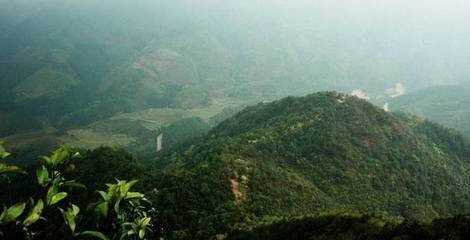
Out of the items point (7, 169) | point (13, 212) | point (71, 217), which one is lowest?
point (71, 217)

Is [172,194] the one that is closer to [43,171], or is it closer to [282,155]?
[282,155]

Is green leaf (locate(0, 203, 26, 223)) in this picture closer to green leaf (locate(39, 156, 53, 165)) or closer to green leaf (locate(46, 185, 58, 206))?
green leaf (locate(46, 185, 58, 206))

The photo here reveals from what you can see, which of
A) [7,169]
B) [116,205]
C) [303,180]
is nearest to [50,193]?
[7,169]

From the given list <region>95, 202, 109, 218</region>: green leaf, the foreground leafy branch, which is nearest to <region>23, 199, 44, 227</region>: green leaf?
the foreground leafy branch

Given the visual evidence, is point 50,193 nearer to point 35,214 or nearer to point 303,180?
point 35,214

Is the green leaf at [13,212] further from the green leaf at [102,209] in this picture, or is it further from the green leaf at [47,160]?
the green leaf at [102,209]

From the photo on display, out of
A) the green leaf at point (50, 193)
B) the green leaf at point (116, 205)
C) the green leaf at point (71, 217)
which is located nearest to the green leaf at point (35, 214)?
the green leaf at point (50, 193)

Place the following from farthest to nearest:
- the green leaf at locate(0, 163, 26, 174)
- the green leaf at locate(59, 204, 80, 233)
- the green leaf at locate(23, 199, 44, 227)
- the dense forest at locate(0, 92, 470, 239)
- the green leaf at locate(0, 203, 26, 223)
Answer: the dense forest at locate(0, 92, 470, 239)
the green leaf at locate(0, 163, 26, 174)
the green leaf at locate(59, 204, 80, 233)
the green leaf at locate(23, 199, 44, 227)
the green leaf at locate(0, 203, 26, 223)
